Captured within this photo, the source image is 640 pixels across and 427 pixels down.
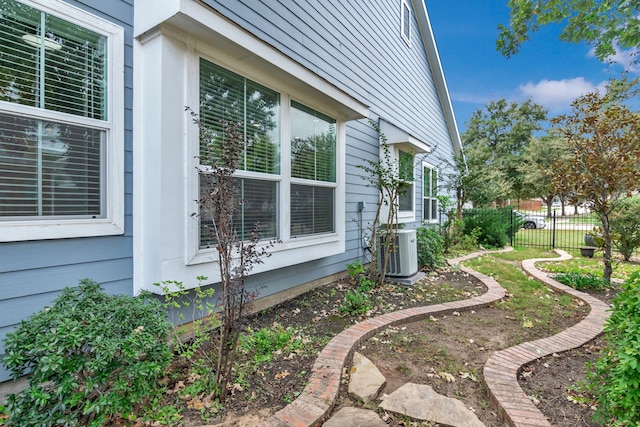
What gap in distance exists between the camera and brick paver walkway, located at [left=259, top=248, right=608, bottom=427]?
2.04m

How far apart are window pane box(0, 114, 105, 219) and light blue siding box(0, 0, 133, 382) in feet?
0.73

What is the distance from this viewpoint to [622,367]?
165 centimetres

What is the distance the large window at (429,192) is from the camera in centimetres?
994

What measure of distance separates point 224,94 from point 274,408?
287 centimetres

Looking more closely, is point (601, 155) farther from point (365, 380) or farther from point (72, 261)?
point (72, 261)

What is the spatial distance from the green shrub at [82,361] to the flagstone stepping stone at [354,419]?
46.3 inches

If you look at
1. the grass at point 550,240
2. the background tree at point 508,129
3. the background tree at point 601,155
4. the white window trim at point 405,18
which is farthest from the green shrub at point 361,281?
the background tree at point 508,129

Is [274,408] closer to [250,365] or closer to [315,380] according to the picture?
[315,380]

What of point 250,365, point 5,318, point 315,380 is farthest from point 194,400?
point 5,318

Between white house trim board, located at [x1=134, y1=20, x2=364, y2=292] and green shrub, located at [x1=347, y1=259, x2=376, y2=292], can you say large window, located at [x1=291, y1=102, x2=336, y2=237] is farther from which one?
white house trim board, located at [x1=134, y1=20, x2=364, y2=292]

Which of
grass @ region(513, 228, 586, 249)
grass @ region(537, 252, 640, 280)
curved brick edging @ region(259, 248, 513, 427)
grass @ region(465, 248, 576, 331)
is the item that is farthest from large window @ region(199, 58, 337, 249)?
grass @ region(513, 228, 586, 249)

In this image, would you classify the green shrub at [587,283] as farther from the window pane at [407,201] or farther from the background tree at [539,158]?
the background tree at [539,158]

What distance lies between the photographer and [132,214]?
2.74 metres

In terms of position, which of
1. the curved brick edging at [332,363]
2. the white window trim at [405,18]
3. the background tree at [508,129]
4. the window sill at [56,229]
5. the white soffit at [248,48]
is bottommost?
the curved brick edging at [332,363]
